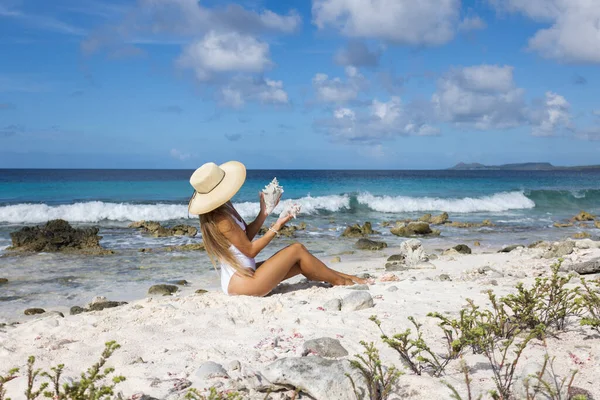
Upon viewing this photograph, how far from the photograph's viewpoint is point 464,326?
3.52 m

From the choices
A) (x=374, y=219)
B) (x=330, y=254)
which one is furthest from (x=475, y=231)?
(x=330, y=254)

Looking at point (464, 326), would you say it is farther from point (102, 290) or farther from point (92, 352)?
point (102, 290)

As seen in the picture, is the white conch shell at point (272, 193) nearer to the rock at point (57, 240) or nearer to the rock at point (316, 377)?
the rock at point (316, 377)

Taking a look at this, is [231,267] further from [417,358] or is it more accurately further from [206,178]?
[417,358]

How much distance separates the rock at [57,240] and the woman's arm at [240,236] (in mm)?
7579

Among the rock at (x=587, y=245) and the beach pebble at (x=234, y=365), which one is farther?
the rock at (x=587, y=245)

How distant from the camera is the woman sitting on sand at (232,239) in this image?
5715 millimetres

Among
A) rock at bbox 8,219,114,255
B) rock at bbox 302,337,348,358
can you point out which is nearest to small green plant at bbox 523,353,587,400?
rock at bbox 302,337,348,358

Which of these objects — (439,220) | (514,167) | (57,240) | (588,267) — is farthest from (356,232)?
(514,167)

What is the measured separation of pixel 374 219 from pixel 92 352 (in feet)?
61.5

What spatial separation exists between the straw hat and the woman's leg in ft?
3.11

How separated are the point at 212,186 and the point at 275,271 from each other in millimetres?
1264

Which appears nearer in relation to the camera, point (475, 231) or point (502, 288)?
point (502, 288)

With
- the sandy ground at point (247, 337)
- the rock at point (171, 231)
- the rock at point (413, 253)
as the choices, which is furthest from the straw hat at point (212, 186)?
the rock at point (171, 231)
